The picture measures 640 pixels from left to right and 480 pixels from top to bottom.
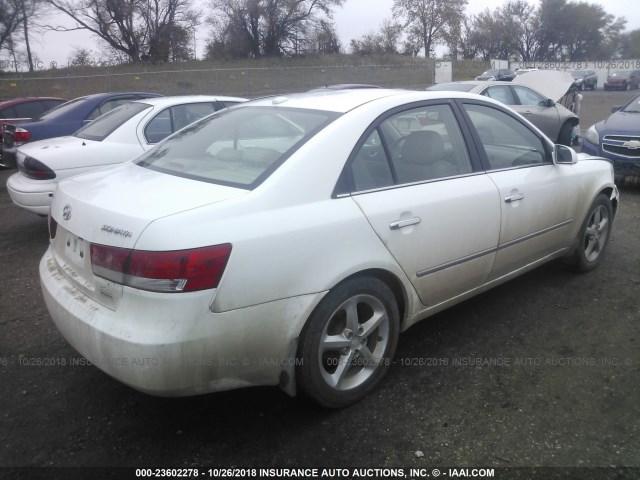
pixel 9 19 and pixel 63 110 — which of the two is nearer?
pixel 63 110

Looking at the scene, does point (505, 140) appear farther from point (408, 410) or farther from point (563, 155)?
point (408, 410)

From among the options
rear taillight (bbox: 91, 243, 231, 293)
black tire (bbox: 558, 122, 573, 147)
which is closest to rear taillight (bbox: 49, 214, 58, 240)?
rear taillight (bbox: 91, 243, 231, 293)

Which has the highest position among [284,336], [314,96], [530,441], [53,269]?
[314,96]

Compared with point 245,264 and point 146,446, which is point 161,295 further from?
point 146,446

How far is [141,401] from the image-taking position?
2918 millimetres

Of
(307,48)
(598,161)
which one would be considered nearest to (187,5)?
(307,48)

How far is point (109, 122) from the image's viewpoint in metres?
6.41

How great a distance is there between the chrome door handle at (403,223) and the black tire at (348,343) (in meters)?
0.29

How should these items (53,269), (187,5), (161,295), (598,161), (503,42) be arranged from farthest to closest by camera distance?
(503,42), (187,5), (598,161), (53,269), (161,295)

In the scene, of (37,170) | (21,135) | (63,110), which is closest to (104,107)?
(63,110)

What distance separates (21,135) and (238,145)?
626 cm

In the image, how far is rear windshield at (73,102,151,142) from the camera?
245 inches

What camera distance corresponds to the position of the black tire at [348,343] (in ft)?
8.36

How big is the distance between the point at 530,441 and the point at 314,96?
7.75ft
